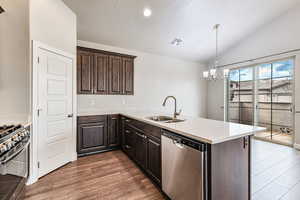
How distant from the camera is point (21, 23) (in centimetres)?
208

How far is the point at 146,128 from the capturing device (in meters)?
2.24

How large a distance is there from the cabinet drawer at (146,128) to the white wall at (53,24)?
1903 mm

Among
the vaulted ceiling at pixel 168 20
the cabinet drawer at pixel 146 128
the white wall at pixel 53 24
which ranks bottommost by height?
the cabinet drawer at pixel 146 128

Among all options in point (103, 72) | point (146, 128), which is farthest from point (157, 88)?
point (146, 128)

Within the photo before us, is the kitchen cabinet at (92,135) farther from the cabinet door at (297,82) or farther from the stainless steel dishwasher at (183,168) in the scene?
the cabinet door at (297,82)

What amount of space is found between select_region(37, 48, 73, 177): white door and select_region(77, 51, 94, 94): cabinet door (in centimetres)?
39

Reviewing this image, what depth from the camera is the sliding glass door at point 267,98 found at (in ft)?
12.9

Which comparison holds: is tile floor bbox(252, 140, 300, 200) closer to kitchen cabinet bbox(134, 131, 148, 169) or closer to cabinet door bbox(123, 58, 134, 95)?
kitchen cabinet bbox(134, 131, 148, 169)

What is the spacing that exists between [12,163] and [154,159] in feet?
5.26

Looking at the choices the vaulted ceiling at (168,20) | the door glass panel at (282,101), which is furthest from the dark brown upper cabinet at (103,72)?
the door glass panel at (282,101)

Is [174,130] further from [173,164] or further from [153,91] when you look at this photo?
[153,91]

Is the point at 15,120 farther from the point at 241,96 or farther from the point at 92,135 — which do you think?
the point at 241,96

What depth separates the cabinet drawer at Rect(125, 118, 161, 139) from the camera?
194cm

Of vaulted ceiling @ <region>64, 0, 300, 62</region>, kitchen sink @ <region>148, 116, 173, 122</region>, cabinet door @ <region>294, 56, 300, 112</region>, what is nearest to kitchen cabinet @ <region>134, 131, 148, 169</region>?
kitchen sink @ <region>148, 116, 173, 122</region>
